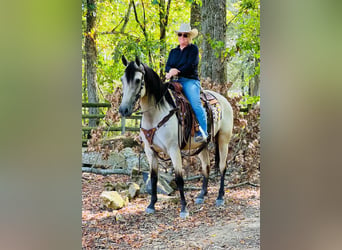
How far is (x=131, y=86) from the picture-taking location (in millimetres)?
2787

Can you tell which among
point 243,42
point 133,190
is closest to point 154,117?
point 133,190

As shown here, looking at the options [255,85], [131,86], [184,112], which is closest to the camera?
[131,86]

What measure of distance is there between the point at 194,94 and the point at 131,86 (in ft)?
1.69

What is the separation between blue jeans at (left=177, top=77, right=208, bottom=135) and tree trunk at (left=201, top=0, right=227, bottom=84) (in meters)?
0.12

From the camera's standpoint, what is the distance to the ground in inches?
110

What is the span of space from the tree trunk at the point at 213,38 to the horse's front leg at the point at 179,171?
66 centimetres

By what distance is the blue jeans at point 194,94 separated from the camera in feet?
9.53

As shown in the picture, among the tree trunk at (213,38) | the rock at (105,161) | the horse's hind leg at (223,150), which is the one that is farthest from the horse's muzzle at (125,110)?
the horse's hind leg at (223,150)

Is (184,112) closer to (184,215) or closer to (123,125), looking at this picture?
(123,125)
